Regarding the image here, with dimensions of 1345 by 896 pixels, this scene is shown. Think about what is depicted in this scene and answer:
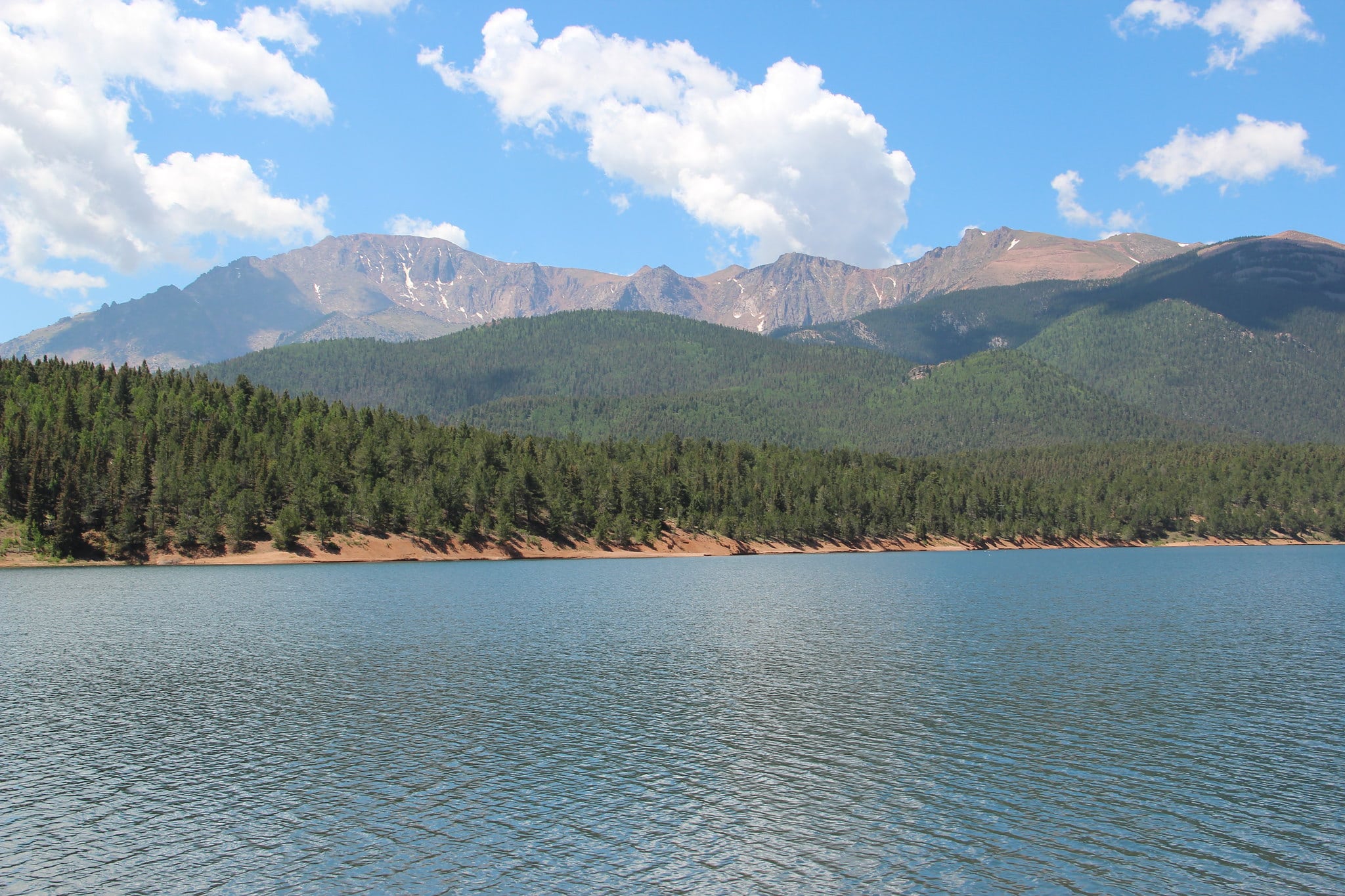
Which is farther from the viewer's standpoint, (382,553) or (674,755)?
(382,553)

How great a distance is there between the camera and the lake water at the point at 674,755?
2478 cm

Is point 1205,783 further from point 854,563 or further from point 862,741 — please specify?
point 854,563

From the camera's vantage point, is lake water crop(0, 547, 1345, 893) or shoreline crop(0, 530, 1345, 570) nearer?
lake water crop(0, 547, 1345, 893)

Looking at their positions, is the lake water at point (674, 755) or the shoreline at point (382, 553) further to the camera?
the shoreline at point (382, 553)

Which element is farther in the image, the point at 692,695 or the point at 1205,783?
the point at 692,695

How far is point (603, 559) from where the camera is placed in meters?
176

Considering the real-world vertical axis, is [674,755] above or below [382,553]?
below

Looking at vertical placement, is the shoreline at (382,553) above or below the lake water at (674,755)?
above

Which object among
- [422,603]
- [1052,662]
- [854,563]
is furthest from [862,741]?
[854,563]

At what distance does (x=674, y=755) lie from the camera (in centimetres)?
3553

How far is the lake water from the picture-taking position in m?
24.8

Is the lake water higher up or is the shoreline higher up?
the shoreline

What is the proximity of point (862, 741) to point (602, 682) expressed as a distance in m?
17.1

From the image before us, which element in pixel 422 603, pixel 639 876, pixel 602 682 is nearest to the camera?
pixel 639 876
